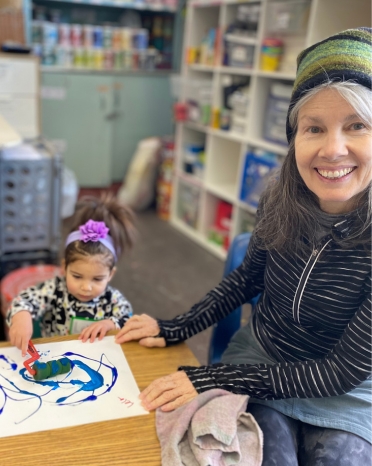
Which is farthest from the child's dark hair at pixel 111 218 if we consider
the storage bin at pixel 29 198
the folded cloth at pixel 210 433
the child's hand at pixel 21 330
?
the storage bin at pixel 29 198

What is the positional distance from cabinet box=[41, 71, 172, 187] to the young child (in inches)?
106

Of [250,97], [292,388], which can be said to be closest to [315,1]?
[250,97]

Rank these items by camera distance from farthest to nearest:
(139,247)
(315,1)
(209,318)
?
(139,247) → (315,1) → (209,318)

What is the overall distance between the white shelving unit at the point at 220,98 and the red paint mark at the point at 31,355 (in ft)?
6.50

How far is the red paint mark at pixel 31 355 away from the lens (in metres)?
0.88

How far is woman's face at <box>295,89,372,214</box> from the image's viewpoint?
783 mm

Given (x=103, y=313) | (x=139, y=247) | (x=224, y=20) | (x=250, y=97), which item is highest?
(x=224, y=20)

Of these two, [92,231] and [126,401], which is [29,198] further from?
[126,401]

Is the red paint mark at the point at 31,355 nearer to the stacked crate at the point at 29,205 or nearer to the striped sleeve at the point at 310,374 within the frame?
the striped sleeve at the point at 310,374

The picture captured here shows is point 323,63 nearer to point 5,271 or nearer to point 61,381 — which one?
point 61,381

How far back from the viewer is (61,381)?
879mm

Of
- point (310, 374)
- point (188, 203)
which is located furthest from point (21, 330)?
point (188, 203)

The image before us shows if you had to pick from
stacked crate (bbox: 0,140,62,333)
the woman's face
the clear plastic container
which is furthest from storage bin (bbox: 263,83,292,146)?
the woman's face

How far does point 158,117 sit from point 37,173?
75.2 inches
